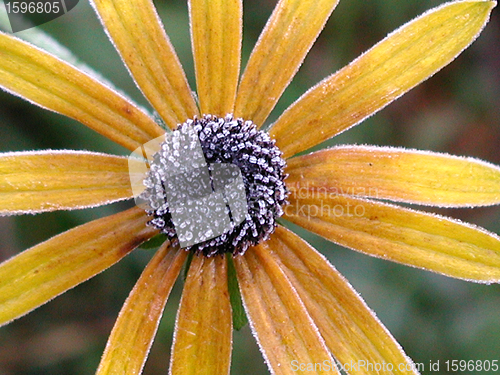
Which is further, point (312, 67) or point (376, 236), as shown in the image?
point (312, 67)

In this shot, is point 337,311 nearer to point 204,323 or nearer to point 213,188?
point 204,323

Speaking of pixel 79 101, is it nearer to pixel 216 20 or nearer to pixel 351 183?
pixel 216 20

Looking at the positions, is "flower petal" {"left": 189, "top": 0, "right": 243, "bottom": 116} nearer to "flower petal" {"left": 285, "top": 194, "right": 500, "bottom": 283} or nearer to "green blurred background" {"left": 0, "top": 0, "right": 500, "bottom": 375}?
"flower petal" {"left": 285, "top": 194, "right": 500, "bottom": 283}

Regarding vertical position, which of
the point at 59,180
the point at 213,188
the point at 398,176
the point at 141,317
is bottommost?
the point at 141,317

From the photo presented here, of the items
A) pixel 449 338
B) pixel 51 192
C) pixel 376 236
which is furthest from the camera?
pixel 449 338

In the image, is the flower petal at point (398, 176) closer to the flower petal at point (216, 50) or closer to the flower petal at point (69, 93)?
the flower petal at point (216, 50)

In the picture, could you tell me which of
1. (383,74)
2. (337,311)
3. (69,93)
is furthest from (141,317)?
(383,74)

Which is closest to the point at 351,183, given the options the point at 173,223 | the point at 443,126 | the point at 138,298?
the point at 173,223
